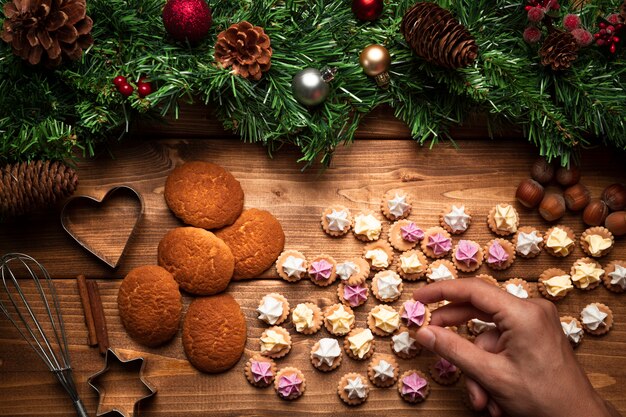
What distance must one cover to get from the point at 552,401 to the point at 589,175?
1.83 ft

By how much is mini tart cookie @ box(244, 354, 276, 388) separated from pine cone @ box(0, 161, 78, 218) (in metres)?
0.52

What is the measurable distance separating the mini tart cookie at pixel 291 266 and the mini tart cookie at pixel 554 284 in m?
0.53

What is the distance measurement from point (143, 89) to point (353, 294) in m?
0.61

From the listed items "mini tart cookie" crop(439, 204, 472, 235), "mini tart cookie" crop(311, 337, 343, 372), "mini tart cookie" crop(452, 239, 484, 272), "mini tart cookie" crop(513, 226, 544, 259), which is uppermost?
"mini tart cookie" crop(439, 204, 472, 235)

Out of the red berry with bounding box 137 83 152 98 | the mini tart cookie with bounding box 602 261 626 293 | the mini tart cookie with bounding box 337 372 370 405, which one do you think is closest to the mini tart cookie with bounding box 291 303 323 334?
the mini tart cookie with bounding box 337 372 370 405

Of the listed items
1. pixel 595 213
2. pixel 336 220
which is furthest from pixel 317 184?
pixel 595 213

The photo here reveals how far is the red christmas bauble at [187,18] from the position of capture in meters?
1.21

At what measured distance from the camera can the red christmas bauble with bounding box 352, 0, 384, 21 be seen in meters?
1.30

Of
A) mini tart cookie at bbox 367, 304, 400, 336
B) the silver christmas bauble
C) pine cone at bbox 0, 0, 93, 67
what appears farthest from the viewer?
mini tart cookie at bbox 367, 304, 400, 336

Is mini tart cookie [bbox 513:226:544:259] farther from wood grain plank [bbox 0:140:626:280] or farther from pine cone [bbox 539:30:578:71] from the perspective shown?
pine cone [bbox 539:30:578:71]

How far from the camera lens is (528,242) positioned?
141 cm

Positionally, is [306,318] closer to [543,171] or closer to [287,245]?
[287,245]

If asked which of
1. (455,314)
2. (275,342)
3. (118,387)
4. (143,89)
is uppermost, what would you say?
(143,89)

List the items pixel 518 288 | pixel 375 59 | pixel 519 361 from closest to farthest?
pixel 519 361 → pixel 375 59 → pixel 518 288
